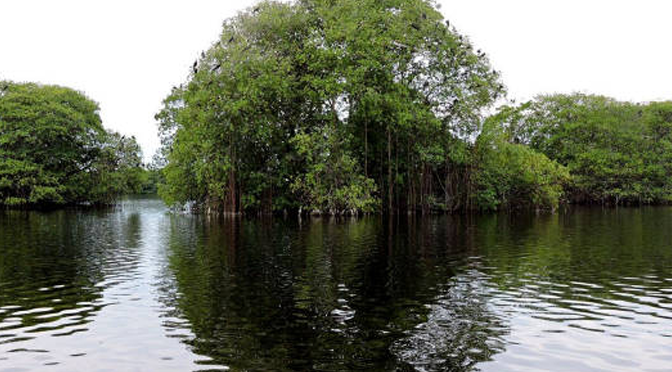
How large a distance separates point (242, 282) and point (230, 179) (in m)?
36.3

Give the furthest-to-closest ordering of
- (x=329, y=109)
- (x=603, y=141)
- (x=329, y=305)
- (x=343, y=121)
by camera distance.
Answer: (x=603, y=141), (x=343, y=121), (x=329, y=109), (x=329, y=305)

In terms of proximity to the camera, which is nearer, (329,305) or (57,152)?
(329,305)

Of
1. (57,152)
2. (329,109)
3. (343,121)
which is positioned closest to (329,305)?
(329,109)

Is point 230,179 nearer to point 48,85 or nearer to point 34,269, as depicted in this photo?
point 34,269

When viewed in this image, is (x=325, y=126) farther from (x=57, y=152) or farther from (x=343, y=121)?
Answer: (x=57, y=152)

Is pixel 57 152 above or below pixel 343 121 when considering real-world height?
below

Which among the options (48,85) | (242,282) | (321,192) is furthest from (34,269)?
(48,85)

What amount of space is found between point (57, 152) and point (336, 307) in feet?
234

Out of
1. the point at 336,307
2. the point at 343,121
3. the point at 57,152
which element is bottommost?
the point at 336,307

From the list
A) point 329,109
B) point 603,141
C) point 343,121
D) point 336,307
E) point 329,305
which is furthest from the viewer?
point 603,141

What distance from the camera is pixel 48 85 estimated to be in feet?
264

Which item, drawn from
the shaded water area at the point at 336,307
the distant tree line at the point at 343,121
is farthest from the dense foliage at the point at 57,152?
the shaded water area at the point at 336,307

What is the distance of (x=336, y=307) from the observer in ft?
47.3

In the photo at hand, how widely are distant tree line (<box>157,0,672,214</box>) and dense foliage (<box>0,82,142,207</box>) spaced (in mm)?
19684
